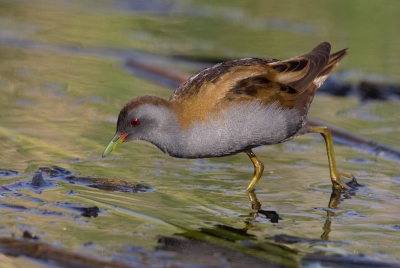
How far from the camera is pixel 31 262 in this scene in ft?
11.5

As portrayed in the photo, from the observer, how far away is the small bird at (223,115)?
474 centimetres

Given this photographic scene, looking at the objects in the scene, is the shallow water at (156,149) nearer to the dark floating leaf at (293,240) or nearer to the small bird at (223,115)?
the dark floating leaf at (293,240)

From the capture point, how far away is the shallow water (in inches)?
163

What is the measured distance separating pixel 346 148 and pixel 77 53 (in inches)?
150

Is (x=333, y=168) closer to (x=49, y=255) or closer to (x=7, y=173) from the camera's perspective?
(x=7, y=173)

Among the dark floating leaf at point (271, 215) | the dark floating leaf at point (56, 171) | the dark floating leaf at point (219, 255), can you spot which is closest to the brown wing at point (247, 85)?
the dark floating leaf at point (271, 215)

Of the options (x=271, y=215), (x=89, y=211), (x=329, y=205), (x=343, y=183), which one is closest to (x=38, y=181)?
(x=89, y=211)

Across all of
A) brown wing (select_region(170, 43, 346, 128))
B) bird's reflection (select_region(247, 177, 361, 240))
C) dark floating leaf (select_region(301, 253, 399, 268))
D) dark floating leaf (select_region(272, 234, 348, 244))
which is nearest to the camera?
dark floating leaf (select_region(301, 253, 399, 268))

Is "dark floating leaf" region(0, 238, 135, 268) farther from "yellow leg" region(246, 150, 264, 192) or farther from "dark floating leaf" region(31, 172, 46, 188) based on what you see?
"yellow leg" region(246, 150, 264, 192)

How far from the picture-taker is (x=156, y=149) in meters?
5.75

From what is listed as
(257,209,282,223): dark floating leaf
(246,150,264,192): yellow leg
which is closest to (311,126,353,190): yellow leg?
(246,150,264,192): yellow leg

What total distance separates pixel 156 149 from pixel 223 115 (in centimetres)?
112

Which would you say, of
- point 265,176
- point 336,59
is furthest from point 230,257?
point 336,59

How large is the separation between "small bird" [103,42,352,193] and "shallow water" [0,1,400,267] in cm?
27
